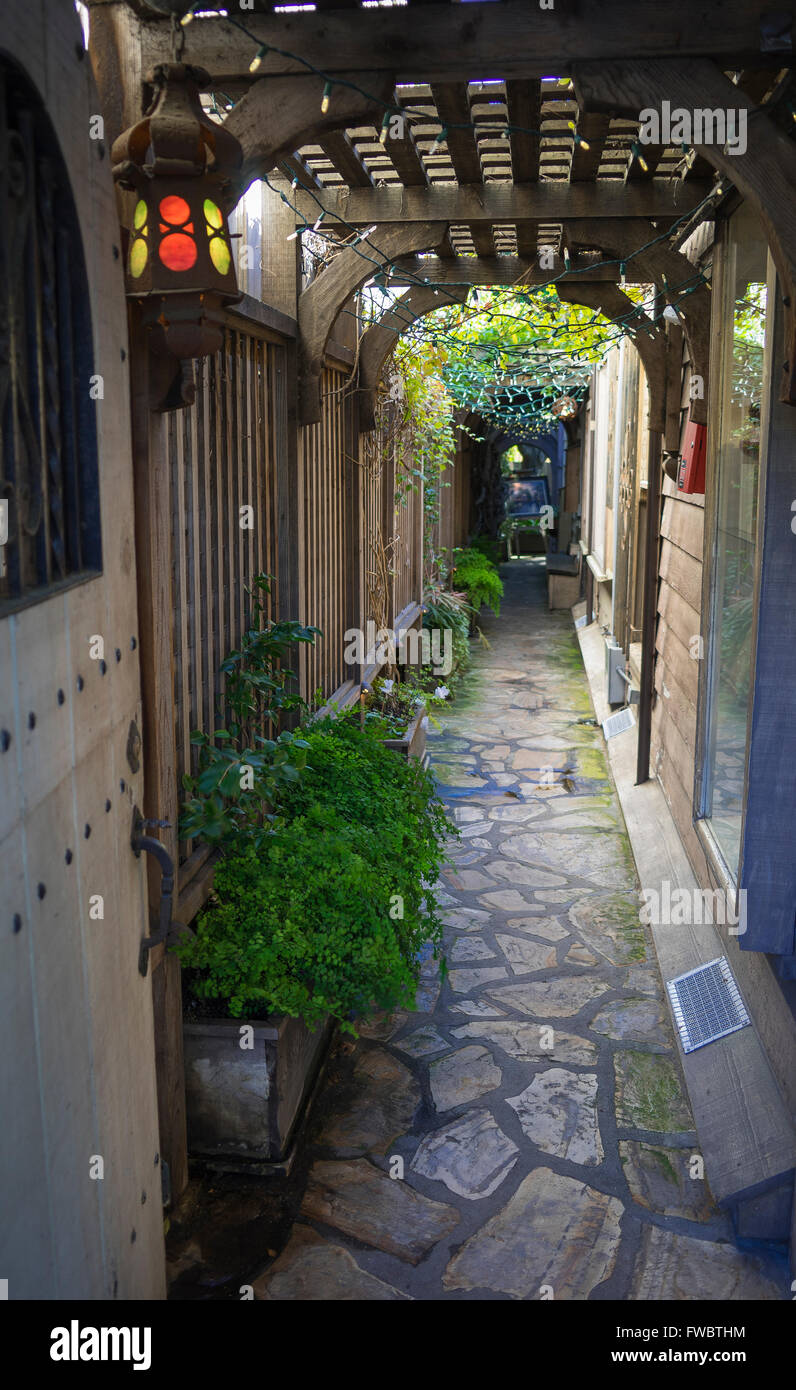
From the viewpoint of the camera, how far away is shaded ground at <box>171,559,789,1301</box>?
128 inches

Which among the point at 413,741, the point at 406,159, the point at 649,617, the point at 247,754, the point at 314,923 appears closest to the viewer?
the point at 247,754

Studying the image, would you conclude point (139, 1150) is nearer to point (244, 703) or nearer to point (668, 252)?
point (244, 703)

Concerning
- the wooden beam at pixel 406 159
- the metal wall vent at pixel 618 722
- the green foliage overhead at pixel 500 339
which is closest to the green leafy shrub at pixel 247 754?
the wooden beam at pixel 406 159

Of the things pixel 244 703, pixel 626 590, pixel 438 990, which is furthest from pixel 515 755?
pixel 244 703

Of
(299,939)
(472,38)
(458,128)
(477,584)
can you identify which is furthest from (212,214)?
(477,584)

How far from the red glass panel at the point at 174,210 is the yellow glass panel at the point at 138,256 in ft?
0.26

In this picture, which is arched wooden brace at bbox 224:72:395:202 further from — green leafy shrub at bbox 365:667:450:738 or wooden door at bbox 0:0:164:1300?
green leafy shrub at bbox 365:667:450:738

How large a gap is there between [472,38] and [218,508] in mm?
1780

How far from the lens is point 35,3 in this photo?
1.91 m

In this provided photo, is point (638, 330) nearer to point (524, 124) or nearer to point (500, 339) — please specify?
point (524, 124)

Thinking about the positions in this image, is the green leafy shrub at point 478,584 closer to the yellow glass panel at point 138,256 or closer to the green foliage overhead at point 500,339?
the green foliage overhead at point 500,339

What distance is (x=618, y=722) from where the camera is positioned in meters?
9.30

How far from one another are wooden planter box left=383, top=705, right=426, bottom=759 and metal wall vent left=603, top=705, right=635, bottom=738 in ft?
5.70

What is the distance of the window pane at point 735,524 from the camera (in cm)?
425
